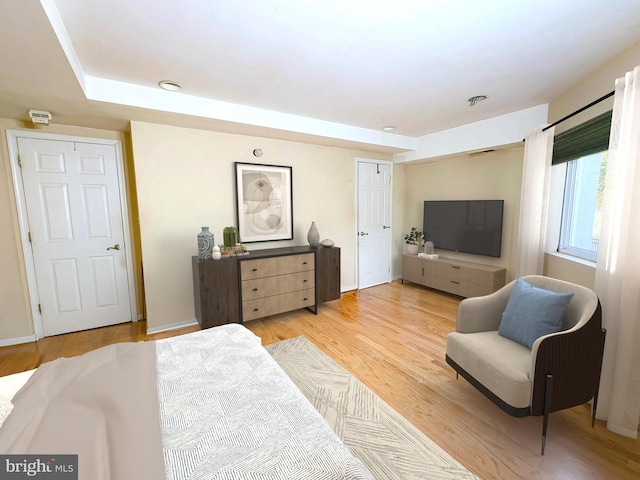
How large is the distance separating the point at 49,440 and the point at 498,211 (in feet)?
14.7

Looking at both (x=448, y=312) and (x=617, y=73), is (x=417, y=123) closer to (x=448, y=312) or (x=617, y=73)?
(x=617, y=73)

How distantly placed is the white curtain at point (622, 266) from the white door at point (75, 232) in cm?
434

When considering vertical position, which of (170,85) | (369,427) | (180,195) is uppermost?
(170,85)

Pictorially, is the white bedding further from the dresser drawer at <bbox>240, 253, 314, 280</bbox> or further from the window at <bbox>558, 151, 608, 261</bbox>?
the window at <bbox>558, 151, 608, 261</bbox>

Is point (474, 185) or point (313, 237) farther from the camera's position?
point (474, 185)

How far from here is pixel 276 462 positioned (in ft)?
2.89

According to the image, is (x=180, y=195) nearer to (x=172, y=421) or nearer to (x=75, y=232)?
(x=75, y=232)

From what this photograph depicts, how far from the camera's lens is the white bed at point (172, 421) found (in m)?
0.86

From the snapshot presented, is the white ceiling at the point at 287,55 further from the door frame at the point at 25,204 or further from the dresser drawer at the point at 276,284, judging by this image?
the dresser drawer at the point at 276,284

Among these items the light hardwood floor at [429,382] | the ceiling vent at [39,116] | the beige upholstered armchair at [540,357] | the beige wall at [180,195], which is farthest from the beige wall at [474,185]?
the ceiling vent at [39,116]

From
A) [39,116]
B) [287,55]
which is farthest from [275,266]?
[39,116]

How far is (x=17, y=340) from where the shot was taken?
296cm

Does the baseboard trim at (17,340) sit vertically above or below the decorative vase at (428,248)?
below

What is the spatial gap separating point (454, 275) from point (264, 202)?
2831 mm
